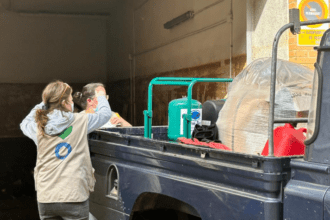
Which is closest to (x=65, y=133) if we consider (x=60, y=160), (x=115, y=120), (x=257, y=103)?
(x=60, y=160)

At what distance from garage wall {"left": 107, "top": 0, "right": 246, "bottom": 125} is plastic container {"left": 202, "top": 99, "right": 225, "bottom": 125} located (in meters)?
3.96

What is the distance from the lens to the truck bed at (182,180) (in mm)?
2037

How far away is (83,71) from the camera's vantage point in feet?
61.4

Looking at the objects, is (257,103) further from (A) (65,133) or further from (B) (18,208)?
(B) (18,208)

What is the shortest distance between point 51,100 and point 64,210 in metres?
0.79

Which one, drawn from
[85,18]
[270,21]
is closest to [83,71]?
[85,18]

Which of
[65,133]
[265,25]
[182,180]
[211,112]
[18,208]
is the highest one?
[265,25]

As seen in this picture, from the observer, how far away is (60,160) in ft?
10.8

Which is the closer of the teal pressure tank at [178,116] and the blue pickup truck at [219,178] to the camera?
the blue pickup truck at [219,178]

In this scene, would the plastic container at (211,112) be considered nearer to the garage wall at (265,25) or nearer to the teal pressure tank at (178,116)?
the teal pressure tank at (178,116)

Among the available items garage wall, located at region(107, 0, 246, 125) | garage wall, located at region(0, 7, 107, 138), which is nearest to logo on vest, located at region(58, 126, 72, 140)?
garage wall, located at region(107, 0, 246, 125)

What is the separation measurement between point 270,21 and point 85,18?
42.3ft

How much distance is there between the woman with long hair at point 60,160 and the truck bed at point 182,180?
0.62 feet

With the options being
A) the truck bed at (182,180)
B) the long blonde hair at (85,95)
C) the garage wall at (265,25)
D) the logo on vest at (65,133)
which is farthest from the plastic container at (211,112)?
the garage wall at (265,25)
